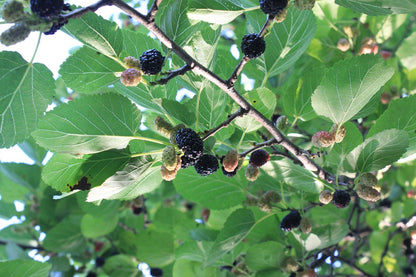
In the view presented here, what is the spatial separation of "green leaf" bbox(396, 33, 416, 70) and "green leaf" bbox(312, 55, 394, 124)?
1.27 m

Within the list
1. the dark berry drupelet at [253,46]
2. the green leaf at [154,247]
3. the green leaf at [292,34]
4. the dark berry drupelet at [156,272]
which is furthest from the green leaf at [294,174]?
the dark berry drupelet at [156,272]

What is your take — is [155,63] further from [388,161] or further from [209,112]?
[388,161]

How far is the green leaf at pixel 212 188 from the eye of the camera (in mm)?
1665

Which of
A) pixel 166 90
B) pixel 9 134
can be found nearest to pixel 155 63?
pixel 166 90

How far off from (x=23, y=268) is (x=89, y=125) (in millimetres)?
893

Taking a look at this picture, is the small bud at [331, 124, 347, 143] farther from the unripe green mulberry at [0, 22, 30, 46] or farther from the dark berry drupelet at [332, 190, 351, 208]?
the unripe green mulberry at [0, 22, 30, 46]

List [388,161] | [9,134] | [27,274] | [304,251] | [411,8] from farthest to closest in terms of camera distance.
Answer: [304,251]
[27,274]
[388,161]
[9,134]
[411,8]

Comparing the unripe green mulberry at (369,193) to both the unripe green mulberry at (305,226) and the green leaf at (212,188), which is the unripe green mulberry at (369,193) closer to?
the unripe green mulberry at (305,226)

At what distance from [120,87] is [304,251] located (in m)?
1.20

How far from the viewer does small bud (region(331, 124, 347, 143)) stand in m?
1.28

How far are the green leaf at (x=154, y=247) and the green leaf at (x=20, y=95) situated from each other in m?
1.42

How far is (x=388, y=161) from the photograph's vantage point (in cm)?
128

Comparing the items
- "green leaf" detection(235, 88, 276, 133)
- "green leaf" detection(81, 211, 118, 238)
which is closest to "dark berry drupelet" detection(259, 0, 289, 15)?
"green leaf" detection(235, 88, 276, 133)

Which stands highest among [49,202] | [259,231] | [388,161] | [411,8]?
[411,8]
